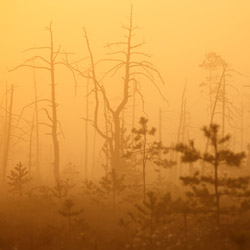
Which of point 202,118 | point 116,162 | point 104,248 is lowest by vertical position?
point 104,248

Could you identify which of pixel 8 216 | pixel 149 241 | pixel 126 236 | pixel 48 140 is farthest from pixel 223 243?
pixel 48 140

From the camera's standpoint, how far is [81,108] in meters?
122

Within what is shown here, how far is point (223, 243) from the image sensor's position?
40.5ft

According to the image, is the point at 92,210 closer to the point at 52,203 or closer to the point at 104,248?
the point at 52,203

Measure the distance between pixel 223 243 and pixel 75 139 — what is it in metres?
94.5

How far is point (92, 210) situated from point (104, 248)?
514cm

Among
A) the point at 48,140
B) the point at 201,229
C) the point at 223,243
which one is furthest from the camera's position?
the point at 48,140

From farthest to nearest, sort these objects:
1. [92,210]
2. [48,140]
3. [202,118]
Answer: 1. [202,118]
2. [48,140]
3. [92,210]

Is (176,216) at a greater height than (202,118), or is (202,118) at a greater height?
(202,118)

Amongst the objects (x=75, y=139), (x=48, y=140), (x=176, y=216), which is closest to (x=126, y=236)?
(x=176, y=216)

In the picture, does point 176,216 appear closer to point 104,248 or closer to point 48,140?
point 104,248

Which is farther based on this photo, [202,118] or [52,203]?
[202,118]

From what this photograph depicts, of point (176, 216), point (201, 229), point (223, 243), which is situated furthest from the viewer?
point (176, 216)

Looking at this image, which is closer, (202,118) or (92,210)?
(92,210)
